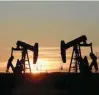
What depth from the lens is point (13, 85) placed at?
21.3 m

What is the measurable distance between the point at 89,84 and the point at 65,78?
6.18ft

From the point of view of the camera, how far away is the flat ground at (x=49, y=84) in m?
20.3

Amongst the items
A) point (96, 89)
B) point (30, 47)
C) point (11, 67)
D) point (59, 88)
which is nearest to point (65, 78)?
point (59, 88)

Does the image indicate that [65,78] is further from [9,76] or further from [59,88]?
[9,76]

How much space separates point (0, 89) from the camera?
2134 cm

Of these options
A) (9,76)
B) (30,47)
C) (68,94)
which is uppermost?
(30,47)

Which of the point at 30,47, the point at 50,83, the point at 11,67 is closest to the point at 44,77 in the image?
the point at 50,83

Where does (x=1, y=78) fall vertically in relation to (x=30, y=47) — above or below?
below

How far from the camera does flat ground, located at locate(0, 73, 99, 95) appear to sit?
20.3m

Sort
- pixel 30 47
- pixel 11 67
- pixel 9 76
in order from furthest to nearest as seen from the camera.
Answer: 1. pixel 11 67
2. pixel 30 47
3. pixel 9 76

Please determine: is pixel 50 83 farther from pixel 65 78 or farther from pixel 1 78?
pixel 1 78

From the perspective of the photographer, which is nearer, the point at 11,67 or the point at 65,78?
the point at 65,78

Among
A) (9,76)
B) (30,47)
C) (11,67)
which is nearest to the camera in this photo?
(9,76)

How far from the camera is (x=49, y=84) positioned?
20.8m
